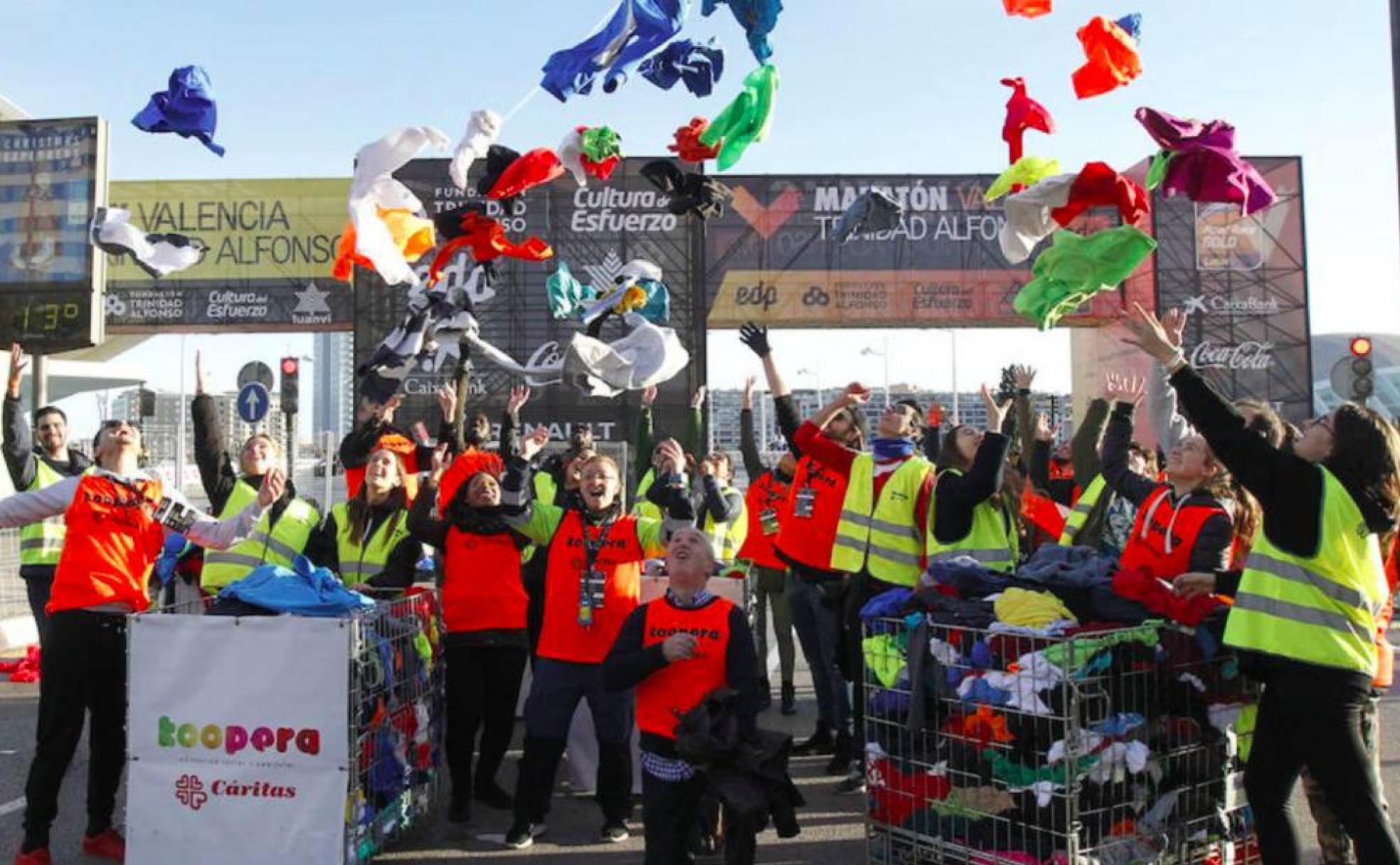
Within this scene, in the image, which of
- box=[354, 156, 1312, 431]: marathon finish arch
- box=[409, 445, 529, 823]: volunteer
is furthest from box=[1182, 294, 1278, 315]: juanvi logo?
box=[409, 445, 529, 823]: volunteer

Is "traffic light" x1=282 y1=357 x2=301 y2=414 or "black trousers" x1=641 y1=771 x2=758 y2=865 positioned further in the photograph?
"traffic light" x1=282 y1=357 x2=301 y2=414

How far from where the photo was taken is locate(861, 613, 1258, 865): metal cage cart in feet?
14.1

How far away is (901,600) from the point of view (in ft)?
16.5

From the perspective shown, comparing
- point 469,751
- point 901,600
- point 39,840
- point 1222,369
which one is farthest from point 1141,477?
point 1222,369

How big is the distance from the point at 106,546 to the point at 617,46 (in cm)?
376

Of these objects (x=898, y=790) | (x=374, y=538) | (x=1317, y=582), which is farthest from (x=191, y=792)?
(x=1317, y=582)

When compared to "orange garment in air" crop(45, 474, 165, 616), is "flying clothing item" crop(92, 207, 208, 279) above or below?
above

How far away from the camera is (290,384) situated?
16.5 metres

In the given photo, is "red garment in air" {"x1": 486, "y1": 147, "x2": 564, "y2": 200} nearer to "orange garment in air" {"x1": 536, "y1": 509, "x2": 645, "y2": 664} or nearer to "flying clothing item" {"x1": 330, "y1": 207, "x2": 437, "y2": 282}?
"flying clothing item" {"x1": 330, "y1": 207, "x2": 437, "y2": 282}

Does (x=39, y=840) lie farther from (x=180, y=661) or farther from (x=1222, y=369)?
(x=1222, y=369)

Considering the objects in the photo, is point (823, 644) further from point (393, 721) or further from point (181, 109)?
point (181, 109)

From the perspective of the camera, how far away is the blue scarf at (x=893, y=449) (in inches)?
262

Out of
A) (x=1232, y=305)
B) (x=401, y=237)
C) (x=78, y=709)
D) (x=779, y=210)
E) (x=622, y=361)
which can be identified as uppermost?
(x=779, y=210)

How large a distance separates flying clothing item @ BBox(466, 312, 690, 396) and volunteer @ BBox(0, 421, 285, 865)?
2.57 metres
